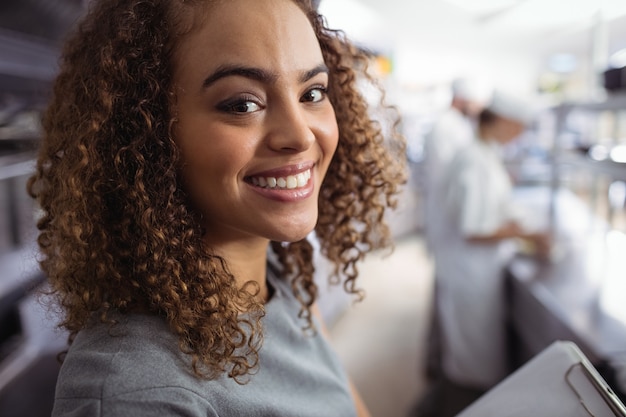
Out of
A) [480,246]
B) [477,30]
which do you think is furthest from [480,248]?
[477,30]

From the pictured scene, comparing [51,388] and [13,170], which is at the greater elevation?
[13,170]

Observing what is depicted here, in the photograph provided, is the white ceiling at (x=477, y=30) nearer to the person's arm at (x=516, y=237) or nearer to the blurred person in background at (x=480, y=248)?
the blurred person in background at (x=480, y=248)

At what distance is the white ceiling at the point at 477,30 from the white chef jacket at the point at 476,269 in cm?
62

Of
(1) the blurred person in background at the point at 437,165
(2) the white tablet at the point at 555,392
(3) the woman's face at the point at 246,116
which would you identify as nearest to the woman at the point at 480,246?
(1) the blurred person in background at the point at 437,165

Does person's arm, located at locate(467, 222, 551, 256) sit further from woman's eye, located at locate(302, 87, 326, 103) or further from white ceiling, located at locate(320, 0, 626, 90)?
woman's eye, located at locate(302, 87, 326, 103)

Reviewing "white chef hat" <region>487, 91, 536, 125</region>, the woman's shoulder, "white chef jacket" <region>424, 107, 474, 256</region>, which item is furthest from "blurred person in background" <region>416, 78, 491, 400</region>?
the woman's shoulder

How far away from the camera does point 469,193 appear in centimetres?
217

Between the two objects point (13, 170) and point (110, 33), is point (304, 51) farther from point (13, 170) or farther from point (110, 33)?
point (13, 170)

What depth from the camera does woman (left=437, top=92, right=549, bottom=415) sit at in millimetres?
2188

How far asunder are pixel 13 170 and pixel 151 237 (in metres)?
1.54

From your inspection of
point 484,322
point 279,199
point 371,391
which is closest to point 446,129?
point 484,322

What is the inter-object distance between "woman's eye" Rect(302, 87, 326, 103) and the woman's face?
3 cm

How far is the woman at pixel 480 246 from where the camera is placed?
7.18ft

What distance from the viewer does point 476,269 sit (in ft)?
7.31
